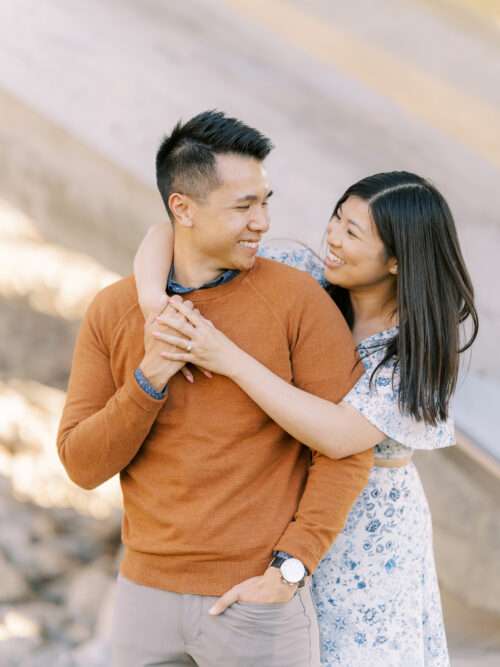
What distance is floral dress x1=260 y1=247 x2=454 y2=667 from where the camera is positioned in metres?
1.83

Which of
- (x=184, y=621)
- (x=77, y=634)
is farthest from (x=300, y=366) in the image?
(x=77, y=634)

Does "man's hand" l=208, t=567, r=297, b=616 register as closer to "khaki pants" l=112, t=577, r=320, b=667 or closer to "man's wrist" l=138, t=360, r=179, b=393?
"khaki pants" l=112, t=577, r=320, b=667

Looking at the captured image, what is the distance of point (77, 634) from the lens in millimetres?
2973

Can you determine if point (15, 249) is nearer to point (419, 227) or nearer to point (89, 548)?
point (89, 548)

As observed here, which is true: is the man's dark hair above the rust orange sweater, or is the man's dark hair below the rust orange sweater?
above

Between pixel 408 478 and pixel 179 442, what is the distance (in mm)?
467

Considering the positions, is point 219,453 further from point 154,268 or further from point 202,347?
point 154,268

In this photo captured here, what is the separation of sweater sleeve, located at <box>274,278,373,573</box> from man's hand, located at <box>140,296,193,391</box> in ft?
0.69

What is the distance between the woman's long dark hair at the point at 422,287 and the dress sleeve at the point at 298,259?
0.22 m

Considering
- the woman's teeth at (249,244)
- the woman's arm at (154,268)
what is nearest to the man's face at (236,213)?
the woman's teeth at (249,244)

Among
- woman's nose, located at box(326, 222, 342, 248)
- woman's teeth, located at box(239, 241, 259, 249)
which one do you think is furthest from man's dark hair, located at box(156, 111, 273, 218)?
woman's nose, located at box(326, 222, 342, 248)

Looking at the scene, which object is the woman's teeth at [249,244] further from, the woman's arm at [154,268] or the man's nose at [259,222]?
the woman's arm at [154,268]

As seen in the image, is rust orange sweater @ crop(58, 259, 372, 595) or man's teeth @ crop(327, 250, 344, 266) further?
man's teeth @ crop(327, 250, 344, 266)

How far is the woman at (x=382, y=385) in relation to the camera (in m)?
1.64
